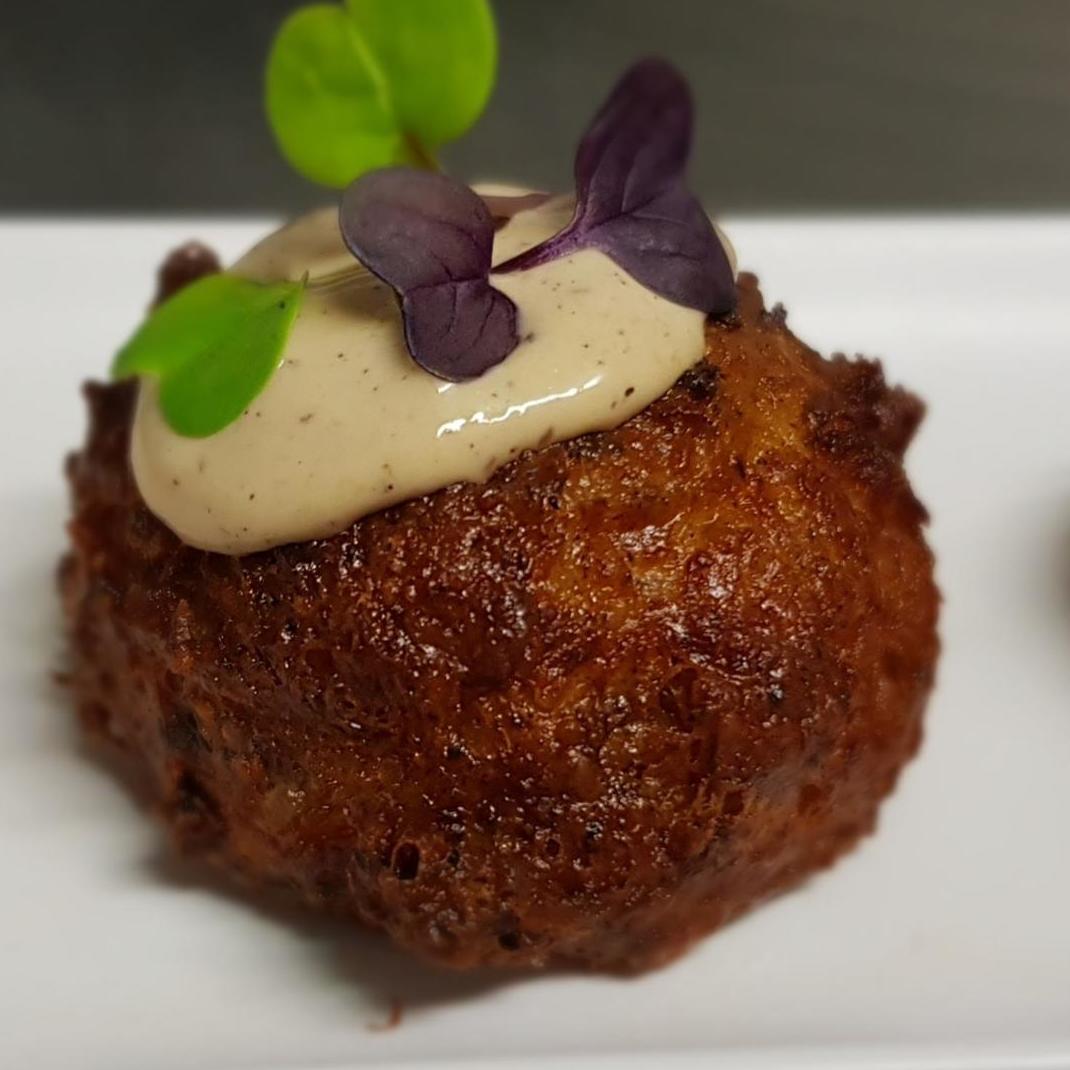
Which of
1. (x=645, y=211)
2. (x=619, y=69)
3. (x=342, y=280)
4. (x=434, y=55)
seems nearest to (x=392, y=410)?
(x=342, y=280)

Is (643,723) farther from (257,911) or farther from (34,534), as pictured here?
(34,534)

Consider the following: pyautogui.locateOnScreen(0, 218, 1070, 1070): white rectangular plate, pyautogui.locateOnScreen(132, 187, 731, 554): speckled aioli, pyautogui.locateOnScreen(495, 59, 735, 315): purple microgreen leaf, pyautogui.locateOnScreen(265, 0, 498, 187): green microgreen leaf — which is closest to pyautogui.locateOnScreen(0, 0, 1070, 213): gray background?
pyautogui.locateOnScreen(0, 218, 1070, 1070): white rectangular plate

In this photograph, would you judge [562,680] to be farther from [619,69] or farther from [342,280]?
[619,69]

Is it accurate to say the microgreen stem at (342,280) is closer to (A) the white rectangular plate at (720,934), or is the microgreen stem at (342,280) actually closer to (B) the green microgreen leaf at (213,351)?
(B) the green microgreen leaf at (213,351)

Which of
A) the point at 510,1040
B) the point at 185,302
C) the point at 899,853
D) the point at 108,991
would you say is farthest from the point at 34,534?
the point at 899,853

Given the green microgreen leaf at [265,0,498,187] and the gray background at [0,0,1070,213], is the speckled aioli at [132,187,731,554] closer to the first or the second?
the green microgreen leaf at [265,0,498,187]
